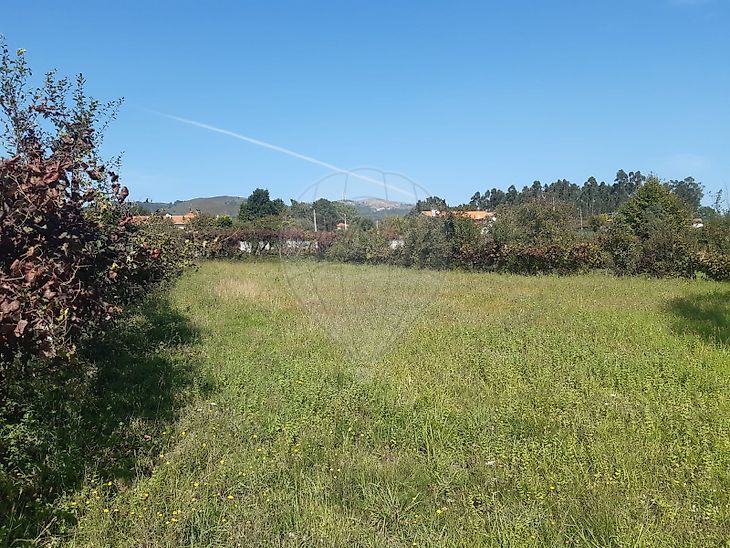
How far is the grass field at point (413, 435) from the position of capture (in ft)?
9.74

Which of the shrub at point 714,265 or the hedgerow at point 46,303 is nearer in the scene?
the hedgerow at point 46,303

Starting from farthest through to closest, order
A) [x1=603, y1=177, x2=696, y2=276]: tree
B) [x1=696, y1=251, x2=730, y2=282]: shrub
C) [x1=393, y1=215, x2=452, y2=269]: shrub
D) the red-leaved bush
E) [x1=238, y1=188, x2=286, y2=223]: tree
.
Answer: [x1=238, y1=188, x2=286, y2=223]: tree < [x1=603, y1=177, x2=696, y2=276]: tree < [x1=696, y1=251, x2=730, y2=282]: shrub < [x1=393, y1=215, x2=452, y2=269]: shrub < the red-leaved bush

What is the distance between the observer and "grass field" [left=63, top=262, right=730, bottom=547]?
297 cm

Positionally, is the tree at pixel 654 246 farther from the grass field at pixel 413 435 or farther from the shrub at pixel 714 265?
the grass field at pixel 413 435

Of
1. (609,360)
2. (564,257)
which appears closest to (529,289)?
(564,257)

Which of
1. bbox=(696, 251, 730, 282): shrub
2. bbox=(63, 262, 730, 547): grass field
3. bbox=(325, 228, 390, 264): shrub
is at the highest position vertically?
bbox=(325, 228, 390, 264): shrub

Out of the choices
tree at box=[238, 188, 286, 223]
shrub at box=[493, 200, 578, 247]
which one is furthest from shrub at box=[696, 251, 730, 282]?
tree at box=[238, 188, 286, 223]

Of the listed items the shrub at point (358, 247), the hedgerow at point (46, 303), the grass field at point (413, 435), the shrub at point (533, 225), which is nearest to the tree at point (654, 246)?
the shrub at point (533, 225)

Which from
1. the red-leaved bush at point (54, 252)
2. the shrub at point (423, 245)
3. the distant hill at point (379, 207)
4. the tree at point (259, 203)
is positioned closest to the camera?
the red-leaved bush at point (54, 252)

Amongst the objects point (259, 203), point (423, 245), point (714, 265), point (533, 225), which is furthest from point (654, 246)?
point (259, 203)

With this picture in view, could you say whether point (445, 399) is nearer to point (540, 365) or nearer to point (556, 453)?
point (556, 453)

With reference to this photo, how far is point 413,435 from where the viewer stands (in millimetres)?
4195

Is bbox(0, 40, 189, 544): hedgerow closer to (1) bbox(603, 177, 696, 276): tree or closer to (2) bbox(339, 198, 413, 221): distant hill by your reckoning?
(2) bbox(339, 198, 413, 221): distant hill

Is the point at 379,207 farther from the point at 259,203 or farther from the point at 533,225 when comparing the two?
the point at 259,203
